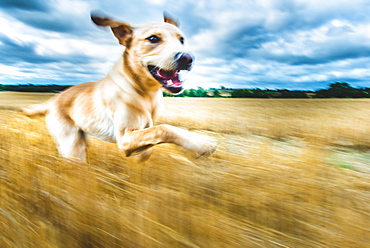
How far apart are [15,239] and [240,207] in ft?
4.00

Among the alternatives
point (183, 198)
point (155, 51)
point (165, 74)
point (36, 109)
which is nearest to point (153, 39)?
point (155, 51)

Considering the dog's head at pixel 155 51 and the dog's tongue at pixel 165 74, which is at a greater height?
the dog's head at pixel 155 51

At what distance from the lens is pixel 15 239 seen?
1.39 metres

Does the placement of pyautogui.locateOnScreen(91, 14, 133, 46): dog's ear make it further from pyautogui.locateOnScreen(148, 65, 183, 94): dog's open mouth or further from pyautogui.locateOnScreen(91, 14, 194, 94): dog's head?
pyautogui.locateOnScreen(148, 65, 183, 94): dog's open mouth

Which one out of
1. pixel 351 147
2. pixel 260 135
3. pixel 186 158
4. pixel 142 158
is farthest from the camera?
pixel 260 135

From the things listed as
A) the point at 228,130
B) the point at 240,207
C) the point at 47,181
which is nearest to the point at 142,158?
the point at 47,181

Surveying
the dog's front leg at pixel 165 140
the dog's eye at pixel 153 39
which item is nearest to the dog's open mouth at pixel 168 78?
the dog's eye at pixel 153 39

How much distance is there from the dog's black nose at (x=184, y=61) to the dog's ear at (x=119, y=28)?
0.47 m

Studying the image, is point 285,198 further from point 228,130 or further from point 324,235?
point 228,130

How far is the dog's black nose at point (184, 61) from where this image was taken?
190 centimetres

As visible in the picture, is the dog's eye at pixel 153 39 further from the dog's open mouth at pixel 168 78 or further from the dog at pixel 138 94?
the dog's open mouth at pixel 168 78

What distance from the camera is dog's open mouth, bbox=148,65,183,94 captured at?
2029 mm

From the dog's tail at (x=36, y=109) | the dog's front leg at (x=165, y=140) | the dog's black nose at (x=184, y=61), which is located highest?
the dog's black nose at (x=184, y=61)

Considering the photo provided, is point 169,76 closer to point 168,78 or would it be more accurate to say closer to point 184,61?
point 168,78
